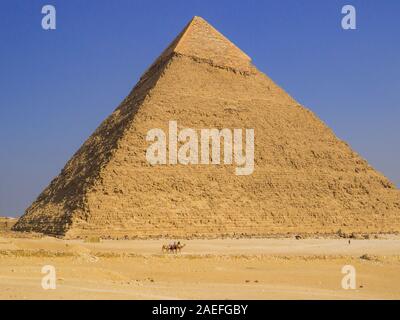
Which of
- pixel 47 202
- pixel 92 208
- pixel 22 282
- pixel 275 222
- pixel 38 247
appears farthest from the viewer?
pixel 47 202

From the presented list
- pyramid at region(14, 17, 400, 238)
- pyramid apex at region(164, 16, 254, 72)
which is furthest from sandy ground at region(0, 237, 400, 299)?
pyramid apex at region(164, 16, 254, 72)

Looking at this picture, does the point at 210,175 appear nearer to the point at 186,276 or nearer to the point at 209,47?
the point at 209,47

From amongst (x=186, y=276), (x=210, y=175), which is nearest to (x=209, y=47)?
(x=210, y=175)

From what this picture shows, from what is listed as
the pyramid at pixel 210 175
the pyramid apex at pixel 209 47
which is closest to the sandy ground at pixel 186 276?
the pyramid at pixel 210 175

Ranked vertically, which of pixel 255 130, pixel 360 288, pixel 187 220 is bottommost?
pixel 360 288

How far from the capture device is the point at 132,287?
1252cm

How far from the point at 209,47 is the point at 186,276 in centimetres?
4411

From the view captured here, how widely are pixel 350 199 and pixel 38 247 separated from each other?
33112 millimetres

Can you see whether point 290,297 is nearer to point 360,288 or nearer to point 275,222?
point 360,288

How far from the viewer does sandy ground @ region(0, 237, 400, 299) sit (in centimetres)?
1152

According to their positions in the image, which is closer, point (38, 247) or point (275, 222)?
point (38, 247)

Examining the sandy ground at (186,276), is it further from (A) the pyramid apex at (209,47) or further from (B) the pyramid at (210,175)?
(A) the pyramid apex at (209,47)

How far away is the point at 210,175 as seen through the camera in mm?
46094

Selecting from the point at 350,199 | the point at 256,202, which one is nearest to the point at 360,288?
the point at 256,202
